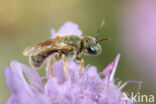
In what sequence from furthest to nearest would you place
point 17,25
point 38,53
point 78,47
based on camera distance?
point 17,25, point 78,47, point 38,53

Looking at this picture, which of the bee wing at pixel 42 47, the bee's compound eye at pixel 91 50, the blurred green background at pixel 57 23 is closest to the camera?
the bee wing at pixel 42 47

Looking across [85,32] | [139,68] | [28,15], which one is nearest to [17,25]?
[28,15]

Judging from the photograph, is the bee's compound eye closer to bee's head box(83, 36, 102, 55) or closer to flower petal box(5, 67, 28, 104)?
bee's head box(83, 36, 102, 55)

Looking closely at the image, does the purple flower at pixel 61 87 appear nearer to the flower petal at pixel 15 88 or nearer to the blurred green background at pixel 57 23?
the flower petal at pixel 15 88

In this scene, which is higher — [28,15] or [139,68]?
[28,15]

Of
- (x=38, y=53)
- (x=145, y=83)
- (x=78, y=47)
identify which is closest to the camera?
(x=38, y=53)

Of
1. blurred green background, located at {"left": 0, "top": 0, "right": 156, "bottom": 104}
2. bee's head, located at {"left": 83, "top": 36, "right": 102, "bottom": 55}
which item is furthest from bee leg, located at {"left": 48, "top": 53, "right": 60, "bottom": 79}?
blurred green background, located at {"left": 0, "top": 0, "right": 156, "bottom": 104}

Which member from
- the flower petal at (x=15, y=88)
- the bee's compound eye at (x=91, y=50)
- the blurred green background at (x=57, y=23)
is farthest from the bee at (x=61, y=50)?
the blurred green background at (x=57, y=23)

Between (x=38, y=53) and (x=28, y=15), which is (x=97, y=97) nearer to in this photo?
(x=38, y=53)
